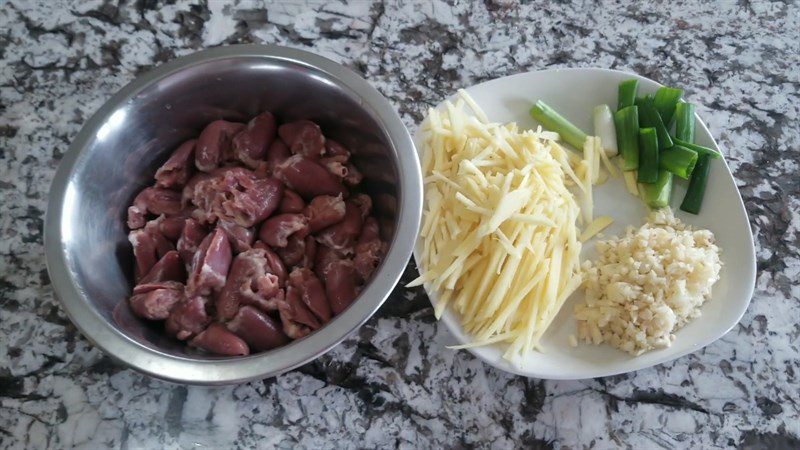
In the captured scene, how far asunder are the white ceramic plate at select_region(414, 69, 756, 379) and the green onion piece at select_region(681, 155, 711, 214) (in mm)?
21

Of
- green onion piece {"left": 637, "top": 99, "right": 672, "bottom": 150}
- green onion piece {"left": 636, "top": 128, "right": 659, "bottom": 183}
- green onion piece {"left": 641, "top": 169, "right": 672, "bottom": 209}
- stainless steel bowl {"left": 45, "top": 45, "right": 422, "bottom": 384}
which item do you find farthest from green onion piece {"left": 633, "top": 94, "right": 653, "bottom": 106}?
stainless steel bowl {"left": 45, "top": 45, "right": 422, "bottom": 384}

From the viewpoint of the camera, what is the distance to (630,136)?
1.84 meters

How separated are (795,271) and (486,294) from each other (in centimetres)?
101

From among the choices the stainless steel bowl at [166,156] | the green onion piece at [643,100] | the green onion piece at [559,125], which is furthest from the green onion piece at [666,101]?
the stainless steel bowl at [166,156]

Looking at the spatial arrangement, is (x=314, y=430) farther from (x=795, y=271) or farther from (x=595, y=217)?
(x=795, y=271)

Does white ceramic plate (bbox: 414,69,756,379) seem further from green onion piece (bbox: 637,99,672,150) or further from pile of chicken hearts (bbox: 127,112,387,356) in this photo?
pile of chicken hearts (bbox: 127,112,387,356)

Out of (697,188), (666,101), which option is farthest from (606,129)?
(697,188)

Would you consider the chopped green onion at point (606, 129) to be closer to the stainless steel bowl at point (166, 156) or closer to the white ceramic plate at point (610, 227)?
the white ceramic plate at point (610, 227)

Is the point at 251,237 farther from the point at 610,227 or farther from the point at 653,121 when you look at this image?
the point at 653,121

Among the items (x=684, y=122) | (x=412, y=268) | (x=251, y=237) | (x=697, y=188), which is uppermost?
(x=684, y=122)

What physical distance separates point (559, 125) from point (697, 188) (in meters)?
0.45

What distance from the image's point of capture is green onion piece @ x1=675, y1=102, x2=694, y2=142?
1816mm

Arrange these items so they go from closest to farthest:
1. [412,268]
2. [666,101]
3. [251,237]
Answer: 1. [251,237]
2. [412,268]
3. [666,101]

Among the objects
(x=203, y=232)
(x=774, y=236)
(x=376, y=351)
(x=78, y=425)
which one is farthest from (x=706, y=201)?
(x=78, y=425)
